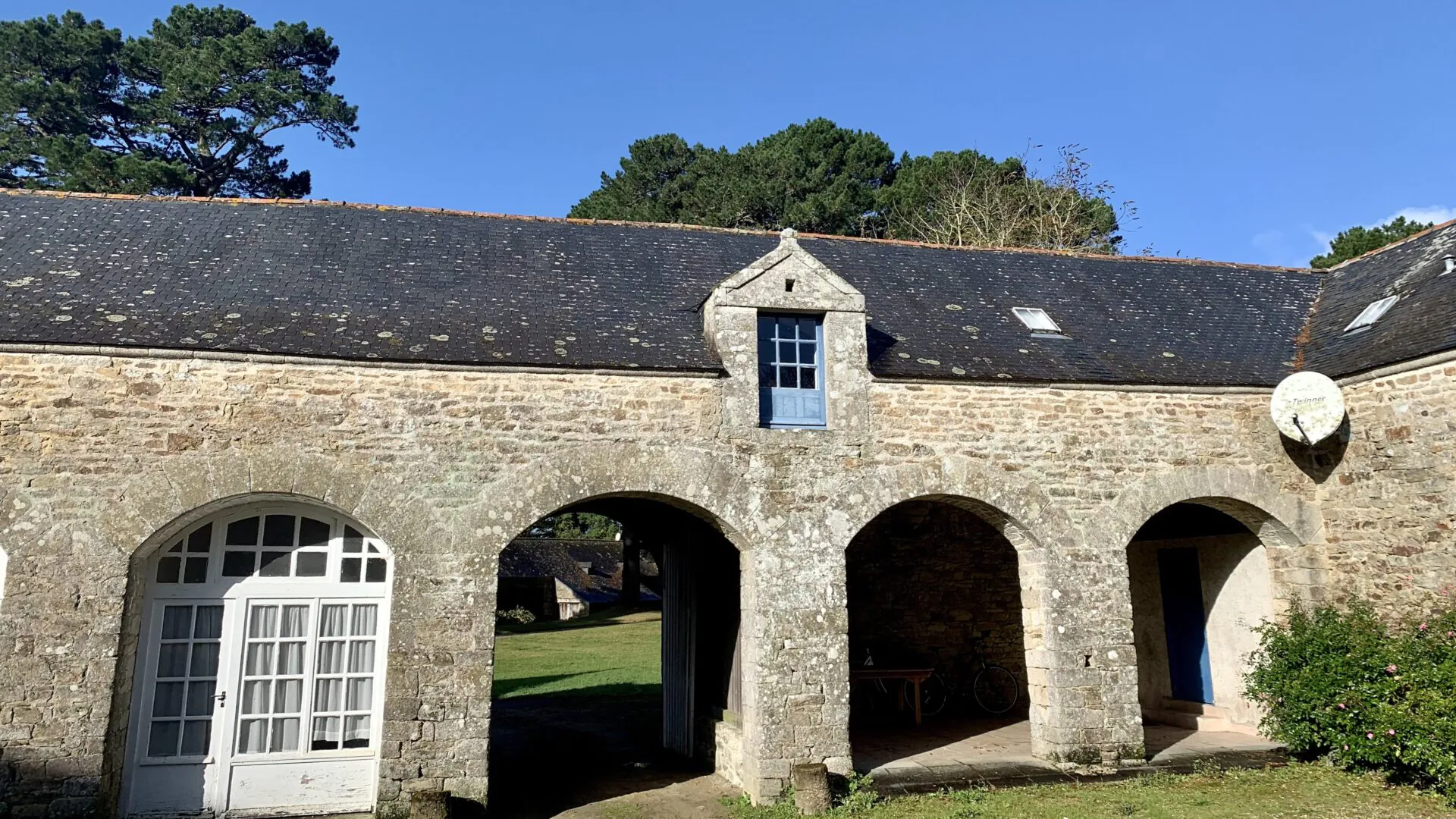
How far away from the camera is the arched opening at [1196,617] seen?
9.91 m

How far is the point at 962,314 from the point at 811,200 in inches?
618

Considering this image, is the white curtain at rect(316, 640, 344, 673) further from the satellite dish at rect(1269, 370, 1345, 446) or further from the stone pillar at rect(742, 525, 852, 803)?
the satellite dish at rect(1269, 370, 1345, 446)

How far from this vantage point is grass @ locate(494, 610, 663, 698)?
15719 millimetres

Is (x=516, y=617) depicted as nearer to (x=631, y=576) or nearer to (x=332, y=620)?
(x=631, y=576)

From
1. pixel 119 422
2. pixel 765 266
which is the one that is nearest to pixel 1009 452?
pixel 765 266

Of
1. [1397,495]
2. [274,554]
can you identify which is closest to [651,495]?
[274,554]

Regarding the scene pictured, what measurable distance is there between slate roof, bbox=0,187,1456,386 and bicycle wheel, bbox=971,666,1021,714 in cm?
466

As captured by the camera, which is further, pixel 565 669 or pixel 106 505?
pixel 565 669

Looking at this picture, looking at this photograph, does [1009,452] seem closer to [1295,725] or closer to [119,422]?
[1295,725]

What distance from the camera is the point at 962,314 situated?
10164 mm

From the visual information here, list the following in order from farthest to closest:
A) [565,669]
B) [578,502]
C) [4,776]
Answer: [565,669] < [578,502] < [4,776]

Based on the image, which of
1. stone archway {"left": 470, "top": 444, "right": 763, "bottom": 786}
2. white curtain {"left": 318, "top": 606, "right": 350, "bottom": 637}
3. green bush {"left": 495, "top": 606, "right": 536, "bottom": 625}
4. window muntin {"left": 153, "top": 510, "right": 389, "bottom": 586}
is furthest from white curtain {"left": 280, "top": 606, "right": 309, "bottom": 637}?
green bush {"left": 495, "top": 606, "right": 536, "bottom": 625}

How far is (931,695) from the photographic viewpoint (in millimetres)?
11695

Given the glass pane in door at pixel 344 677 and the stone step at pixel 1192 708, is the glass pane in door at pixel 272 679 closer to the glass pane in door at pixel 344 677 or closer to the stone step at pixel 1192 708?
the glass pane in door at pixel 344 677
